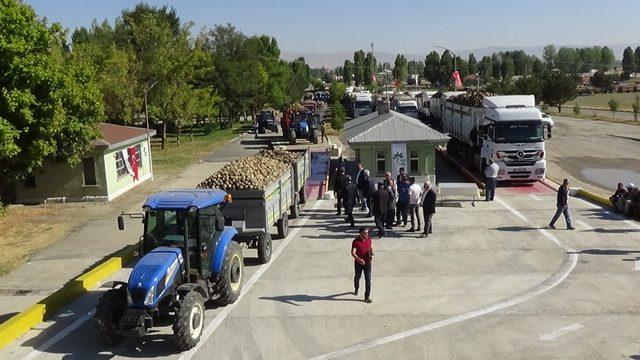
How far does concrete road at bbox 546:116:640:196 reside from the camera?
2766 cm

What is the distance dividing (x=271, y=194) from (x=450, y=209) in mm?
7944

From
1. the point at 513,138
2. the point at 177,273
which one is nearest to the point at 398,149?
the point at 513,138

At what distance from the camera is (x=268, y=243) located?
15.0 metres

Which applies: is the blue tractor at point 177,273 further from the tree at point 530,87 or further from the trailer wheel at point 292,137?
the tree at point 530,87

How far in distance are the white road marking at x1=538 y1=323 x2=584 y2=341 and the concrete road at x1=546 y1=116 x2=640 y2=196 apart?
15.2m

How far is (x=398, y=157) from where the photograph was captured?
2266cm

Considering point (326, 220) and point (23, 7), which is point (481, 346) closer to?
point (326, 220)

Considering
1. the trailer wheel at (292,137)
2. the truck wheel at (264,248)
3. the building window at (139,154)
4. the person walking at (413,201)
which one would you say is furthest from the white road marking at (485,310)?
the trailer wheel at (292,137)

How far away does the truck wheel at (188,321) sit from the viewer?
9742 mm

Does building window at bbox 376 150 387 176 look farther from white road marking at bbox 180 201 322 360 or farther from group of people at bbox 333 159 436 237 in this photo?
white road marking at bbox 180 201 322 360

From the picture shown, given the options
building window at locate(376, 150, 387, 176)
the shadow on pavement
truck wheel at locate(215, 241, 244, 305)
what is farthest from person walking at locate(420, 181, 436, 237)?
truck wheel at locate(215, 241, 244, 305)

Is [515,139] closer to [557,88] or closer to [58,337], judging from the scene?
[58,337]

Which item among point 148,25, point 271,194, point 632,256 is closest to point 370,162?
point 271,194

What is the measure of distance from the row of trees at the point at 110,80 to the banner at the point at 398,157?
11167 mm
